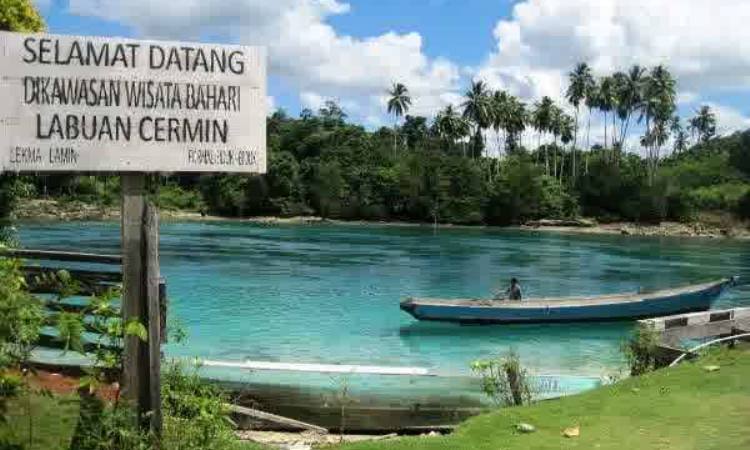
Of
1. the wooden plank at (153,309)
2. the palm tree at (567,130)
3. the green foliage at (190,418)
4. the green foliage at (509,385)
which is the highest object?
the palm tree at (567,130)

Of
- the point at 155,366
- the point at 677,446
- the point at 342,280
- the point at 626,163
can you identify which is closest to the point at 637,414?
the point at 677,446

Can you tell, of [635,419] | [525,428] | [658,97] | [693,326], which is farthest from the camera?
[658,97]

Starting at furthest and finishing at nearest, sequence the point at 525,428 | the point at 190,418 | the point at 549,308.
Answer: the point at 549,308
the point at 525,428
the point at 190,418

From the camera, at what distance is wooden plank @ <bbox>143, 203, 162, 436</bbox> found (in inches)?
216

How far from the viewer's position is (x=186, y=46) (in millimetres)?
5539

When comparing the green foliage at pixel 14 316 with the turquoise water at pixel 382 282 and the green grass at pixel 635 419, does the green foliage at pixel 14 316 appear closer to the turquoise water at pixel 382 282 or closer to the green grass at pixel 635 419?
the green grass at pixel 635 419

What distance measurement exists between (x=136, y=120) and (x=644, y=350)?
9493 millimetres

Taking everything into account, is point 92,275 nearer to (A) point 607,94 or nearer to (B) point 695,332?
(B) point 695,332

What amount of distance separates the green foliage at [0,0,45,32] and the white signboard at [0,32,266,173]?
690cm

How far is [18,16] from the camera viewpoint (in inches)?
472

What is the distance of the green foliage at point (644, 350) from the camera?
40.4ft

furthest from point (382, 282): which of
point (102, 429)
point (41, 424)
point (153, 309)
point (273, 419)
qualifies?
point (102, 429)

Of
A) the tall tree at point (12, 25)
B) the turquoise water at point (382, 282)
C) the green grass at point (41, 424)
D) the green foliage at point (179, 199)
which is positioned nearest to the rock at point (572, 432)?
the green grass at point (41, 424)

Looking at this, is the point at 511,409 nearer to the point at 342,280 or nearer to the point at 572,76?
the point at 342,280
